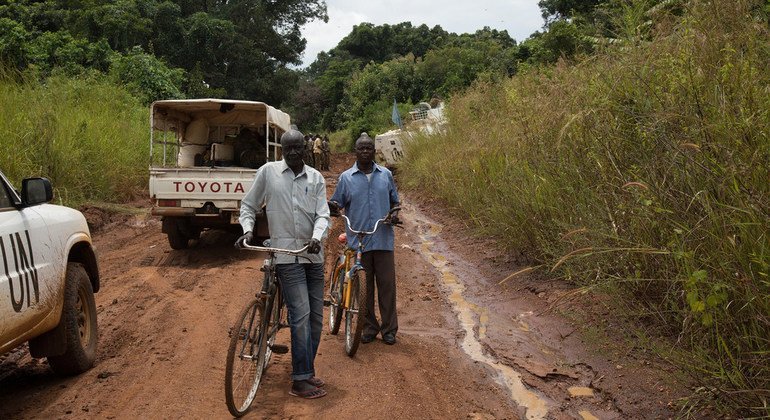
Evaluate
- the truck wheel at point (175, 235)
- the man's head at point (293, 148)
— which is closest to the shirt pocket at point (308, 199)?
the man's head at point (293, 148)

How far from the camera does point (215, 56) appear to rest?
3472 centimetres

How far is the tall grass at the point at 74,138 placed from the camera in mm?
12500

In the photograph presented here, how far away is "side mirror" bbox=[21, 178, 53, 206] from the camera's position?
16.2ft

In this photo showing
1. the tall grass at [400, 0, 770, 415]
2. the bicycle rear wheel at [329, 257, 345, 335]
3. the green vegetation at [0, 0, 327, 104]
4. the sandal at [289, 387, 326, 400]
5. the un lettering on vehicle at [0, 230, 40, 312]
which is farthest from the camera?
the green vegetation at [0, 0, 327, 104]

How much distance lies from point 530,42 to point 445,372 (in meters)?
20.1

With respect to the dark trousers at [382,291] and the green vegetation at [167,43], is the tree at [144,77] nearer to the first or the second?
the green vegetation at [167,43]

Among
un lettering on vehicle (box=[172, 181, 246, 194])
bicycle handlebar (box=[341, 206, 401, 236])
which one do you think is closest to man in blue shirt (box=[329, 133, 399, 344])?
bicycle handlebar (box=[341, 206, 401, 236])

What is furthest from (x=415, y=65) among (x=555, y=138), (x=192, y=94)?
(x=555, y=138)

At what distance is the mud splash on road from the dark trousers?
0.74m

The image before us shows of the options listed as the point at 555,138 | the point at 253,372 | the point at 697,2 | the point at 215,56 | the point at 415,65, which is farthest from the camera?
the point at 415,65

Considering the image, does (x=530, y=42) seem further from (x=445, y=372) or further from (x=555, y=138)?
(x=445, y=372)

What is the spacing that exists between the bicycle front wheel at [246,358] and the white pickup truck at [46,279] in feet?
4.24

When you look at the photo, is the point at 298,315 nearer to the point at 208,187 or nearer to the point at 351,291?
the point at 351,291

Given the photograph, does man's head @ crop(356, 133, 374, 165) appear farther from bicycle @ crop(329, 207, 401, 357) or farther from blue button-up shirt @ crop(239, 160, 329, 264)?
blue button-up shirt @ crop(239, 160, 329, 264)
